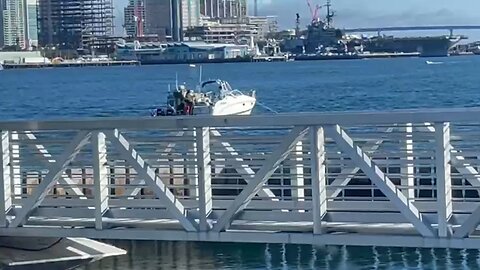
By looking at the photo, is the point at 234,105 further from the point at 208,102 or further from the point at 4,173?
the point at 4,173

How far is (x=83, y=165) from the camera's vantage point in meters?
12.3

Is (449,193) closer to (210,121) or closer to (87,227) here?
(210,121)

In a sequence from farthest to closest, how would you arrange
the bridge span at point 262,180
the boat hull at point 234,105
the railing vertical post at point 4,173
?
the boat hull at point 234,105, the railing vertical post at point 4,173, the bridge span at point 262,180

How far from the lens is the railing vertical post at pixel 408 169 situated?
10.6 m

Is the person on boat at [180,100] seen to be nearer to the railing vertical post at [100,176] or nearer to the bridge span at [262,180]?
the bridge span at [262,180]

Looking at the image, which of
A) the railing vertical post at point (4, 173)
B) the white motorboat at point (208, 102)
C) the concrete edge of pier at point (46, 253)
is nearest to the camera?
the railing vertical post at point (4, 173)

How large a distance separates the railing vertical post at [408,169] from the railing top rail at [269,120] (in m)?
0.20

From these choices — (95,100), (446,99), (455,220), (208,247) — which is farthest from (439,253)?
(95,100)

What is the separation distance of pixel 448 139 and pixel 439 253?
6195 millimetres

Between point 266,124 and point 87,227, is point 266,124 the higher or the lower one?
the higher one

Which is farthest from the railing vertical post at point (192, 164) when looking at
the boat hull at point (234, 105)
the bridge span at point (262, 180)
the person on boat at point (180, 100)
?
the boat hull at point (234, 105)

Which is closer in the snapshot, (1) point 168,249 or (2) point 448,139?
(2) point 448,139

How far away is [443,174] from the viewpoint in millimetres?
10367

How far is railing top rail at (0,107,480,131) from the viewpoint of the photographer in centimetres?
1032
